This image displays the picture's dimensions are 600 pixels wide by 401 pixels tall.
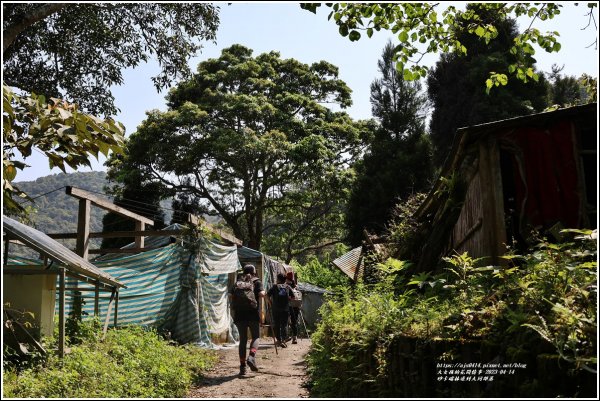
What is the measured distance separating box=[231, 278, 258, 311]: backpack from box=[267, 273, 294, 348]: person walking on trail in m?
4.57

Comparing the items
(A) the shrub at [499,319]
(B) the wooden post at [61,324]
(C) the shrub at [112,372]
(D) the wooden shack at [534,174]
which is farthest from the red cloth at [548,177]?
(B) the wooden post at [61,324]

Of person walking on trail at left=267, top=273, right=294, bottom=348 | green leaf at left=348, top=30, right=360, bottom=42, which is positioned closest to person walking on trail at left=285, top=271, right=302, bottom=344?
person walking on trail at left=267, top=273, right=294, bottom=348

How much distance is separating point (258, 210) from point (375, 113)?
8.03 meters

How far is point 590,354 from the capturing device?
15.1ft

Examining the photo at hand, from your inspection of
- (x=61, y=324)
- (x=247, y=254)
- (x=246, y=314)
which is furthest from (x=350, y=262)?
(x=61, y=324)

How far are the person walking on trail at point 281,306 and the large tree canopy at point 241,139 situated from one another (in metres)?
13.0

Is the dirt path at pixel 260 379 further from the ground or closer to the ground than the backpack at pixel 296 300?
closer to the ground

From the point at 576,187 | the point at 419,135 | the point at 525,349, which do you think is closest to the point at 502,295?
the point at 525,349

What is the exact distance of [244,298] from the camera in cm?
1011

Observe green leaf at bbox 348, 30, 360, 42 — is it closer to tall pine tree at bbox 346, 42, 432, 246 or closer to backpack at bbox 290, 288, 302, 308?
backpack at bbox 290, 288, 302, 308

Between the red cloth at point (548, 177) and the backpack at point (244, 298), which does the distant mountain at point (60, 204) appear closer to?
the backpack at point (244, 298)

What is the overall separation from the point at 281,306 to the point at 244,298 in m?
4.82

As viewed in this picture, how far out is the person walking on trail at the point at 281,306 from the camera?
48.5 feet

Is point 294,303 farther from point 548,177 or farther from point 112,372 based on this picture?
point 548,177
